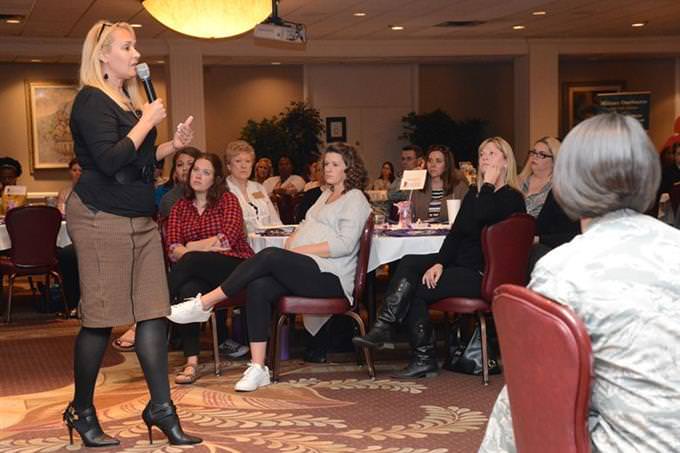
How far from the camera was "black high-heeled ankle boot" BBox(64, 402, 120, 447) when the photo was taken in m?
3.92

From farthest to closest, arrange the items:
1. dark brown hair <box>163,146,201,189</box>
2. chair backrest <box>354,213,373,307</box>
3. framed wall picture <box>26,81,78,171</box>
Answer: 1. framed wall picture <box>26,81,78,171</box>
2. dark brown hair <box>163,146,201,189</box>
3. chair backrest <box>354,213,373,307</box>

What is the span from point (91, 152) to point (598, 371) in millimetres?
2471

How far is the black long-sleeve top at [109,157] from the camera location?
3629 millimetres

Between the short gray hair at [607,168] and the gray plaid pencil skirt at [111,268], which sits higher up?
the short gray hair at [607,168]

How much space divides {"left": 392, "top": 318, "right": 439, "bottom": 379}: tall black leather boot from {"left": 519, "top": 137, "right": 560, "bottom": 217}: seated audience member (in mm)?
1366

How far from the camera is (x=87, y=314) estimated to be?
147 inches

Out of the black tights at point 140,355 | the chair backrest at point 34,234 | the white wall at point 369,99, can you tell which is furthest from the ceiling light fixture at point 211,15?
the white wall at point 369,99

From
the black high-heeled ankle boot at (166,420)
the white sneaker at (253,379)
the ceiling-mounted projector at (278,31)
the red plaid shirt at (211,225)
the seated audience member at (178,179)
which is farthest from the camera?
the ceiling-mounted projector at (278,31)

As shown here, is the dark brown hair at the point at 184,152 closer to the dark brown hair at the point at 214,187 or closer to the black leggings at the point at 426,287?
the dark brown hair at the point at 214,187

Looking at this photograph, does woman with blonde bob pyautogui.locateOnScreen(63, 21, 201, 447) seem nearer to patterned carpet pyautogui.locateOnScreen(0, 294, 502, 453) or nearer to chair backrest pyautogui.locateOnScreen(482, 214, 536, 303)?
patterned carpet pyautogui.locateOnScreen(0, 294, 502, 453)

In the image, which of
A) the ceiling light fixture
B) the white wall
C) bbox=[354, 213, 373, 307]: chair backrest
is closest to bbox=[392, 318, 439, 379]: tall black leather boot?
bbox=[354, 213, 373, 307]: chair backrest

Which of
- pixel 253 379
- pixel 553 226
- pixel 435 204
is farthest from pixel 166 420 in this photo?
pixel 435 204

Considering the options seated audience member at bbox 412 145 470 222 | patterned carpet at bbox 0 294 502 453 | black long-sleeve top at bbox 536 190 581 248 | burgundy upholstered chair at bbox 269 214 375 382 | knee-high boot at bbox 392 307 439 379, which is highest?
seated audience member at bbox 412 145 470 222

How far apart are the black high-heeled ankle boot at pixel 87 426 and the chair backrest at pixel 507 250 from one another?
2.14m
